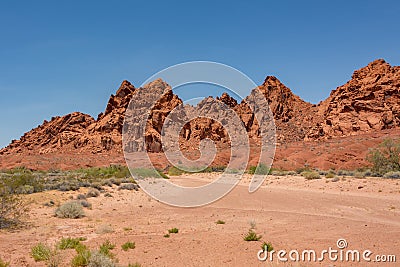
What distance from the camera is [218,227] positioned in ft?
39.9

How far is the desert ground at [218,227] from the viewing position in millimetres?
8656

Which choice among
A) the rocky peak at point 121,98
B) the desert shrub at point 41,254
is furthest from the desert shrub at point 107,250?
the rocky peak at point 121,98

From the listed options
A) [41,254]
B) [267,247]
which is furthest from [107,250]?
[267,247]

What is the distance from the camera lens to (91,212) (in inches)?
635

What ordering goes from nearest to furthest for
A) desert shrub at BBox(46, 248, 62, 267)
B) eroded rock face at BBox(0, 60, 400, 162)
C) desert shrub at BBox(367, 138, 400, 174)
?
desert shrub at BBox(46, 248, 62, 267), desert shrub at BBox(367, 138, 400, 174), eroded rock face at BBox(0, 60, 400, 162)

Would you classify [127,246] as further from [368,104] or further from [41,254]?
[368,104]

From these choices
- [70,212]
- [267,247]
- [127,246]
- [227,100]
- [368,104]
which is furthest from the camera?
[227,100]

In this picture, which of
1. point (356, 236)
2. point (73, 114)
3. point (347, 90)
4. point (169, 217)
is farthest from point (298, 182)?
point (73, 114)

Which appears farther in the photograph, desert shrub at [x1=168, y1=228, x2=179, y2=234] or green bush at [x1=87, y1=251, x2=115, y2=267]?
desert shrub at [x1=168, y1=228, x2=179, y2=234]

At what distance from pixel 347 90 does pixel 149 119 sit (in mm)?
48149

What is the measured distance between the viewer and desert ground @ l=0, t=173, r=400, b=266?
866 centimetres

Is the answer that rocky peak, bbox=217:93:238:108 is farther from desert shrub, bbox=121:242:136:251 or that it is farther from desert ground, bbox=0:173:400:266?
desert shrub, bbox=121:242:136:251

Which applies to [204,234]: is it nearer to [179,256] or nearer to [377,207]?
[179,256]

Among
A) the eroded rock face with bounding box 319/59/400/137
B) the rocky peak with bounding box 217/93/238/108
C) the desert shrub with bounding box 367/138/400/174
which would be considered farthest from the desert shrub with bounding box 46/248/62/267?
the rocky peak with bounding box 217/93/238/108
